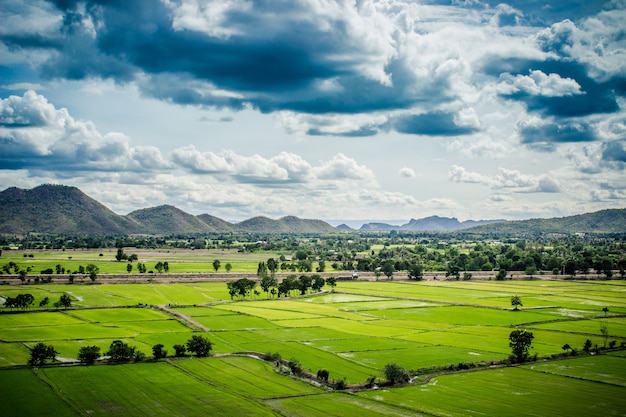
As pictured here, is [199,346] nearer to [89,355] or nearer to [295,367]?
[89,355]

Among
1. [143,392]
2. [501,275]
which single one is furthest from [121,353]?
[501,275]

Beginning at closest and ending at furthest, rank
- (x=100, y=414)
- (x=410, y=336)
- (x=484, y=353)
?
(x=100, y=414) → (x=484, y=353) → (x=410, y=336)

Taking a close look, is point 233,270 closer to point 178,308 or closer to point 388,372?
point 178,308

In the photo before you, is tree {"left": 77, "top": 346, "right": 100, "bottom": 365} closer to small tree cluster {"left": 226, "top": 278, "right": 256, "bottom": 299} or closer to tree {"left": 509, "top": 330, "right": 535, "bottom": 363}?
tree {"left": 509, "top": 330, "right": 535, "bottom": 363}

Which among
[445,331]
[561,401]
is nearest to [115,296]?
[445,331]

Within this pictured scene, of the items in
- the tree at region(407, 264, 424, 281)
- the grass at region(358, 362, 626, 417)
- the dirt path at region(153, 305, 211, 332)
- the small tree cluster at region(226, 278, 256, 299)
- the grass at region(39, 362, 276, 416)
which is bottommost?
the grass at region(39, 362, 276, 416)

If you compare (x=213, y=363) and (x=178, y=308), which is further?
(x=178, y=308)

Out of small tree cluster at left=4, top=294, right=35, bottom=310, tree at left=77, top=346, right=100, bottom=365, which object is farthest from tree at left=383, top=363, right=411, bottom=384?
small tree cluster at left=4, top=294, right=35, bottom=310

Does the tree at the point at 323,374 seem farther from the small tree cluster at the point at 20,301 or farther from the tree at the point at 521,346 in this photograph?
the small tree cluster at the point at 20,301
